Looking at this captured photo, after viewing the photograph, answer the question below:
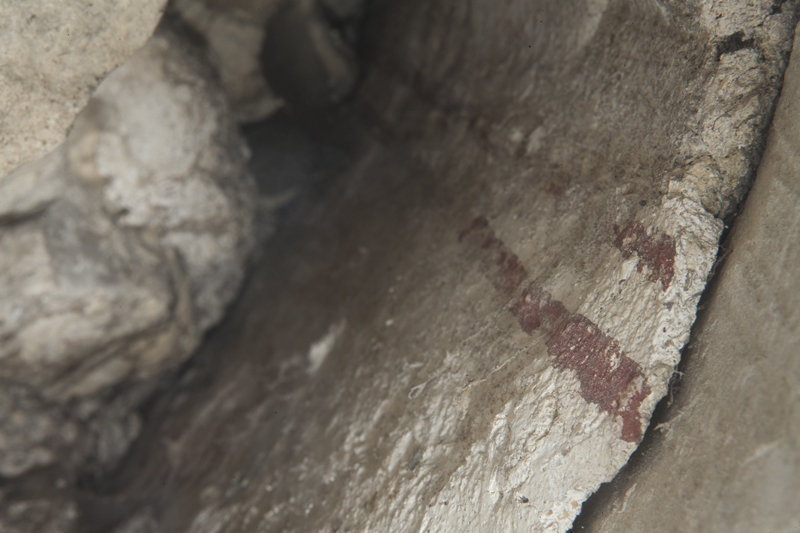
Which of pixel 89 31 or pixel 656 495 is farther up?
pixel 89 31

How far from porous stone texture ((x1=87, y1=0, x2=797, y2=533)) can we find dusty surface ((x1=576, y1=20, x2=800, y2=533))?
38mm

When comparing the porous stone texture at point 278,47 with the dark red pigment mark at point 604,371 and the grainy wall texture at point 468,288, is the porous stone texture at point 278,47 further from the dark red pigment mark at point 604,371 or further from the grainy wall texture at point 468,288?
the dark red pigment mark at point 604,371

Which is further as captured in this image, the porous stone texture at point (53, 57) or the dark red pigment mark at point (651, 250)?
the porous stone texture at point (53, 57)

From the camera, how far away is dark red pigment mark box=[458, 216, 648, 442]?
860mm

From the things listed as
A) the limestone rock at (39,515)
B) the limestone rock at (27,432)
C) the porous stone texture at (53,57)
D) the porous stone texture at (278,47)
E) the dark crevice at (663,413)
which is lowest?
the dark crevice at (663,413)

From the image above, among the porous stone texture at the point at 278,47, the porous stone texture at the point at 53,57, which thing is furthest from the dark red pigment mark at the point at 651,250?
the porous stone texture at the point at 278,47

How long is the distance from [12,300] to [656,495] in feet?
4.90

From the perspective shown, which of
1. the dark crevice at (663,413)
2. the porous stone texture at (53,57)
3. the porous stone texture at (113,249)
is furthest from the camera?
the porous stone texture at (113,249)

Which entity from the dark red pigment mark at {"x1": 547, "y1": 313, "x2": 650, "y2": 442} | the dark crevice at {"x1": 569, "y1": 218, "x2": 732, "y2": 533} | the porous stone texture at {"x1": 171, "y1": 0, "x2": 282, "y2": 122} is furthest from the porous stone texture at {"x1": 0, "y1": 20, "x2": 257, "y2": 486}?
the dark crevice at {"x1": 569, "y1": 218, "x2": 732, "y2": 533}

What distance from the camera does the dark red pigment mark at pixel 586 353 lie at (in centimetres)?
86

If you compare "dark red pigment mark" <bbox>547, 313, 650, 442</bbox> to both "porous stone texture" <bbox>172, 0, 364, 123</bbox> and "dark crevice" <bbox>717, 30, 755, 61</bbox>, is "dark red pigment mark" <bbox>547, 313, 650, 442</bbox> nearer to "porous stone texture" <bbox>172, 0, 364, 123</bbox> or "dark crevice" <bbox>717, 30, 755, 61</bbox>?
"dark crevice" <bbox>717, 30, 755, 61</bbox>

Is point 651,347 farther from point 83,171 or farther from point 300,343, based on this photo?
point 83,171

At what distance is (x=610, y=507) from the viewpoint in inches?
34.6

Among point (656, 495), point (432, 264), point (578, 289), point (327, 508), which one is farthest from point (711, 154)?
point (327, 508)
